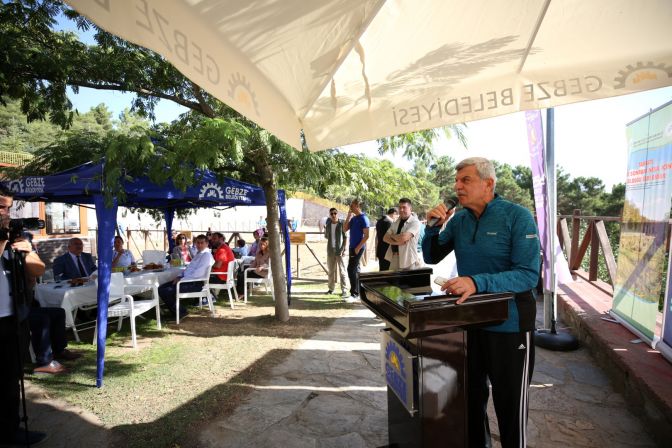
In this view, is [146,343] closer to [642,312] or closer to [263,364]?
[263,364]

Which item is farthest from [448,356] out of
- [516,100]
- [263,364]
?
[263,364]

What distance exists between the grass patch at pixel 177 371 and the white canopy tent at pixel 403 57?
277 centimetres

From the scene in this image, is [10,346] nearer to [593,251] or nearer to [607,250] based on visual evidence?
[607,250]

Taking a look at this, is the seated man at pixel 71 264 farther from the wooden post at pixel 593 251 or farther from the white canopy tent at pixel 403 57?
the wooden post at pixel 593 251

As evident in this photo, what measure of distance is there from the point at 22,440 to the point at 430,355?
3.42 metres

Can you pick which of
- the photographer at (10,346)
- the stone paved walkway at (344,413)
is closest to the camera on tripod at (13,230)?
the photographer at (10,346)

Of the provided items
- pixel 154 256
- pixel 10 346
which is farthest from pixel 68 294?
pixel 154 256

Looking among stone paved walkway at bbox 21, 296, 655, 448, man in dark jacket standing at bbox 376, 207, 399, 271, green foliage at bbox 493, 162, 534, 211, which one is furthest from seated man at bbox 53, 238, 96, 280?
green foliage at bbox 493, 162, 534, 211

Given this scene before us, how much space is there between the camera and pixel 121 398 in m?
3.80

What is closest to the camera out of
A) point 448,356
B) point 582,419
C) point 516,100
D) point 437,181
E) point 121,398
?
point 448,356

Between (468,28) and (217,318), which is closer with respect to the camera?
(468,28)

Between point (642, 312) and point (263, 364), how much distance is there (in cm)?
441

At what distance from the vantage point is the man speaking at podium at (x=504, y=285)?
6.48 feet

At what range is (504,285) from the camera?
1.86m
